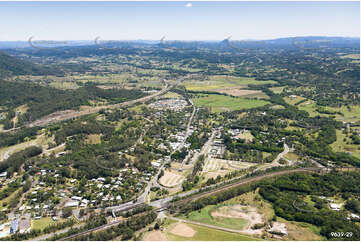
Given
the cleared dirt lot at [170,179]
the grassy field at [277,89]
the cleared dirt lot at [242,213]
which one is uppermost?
the grassy field at [277,89]

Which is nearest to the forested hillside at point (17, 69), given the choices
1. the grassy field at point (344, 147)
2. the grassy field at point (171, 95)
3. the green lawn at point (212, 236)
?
the grassy field at point (171, 95)

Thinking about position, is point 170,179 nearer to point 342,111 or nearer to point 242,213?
point 242,213

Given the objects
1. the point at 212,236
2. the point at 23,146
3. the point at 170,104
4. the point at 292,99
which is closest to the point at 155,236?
the point at 212,236

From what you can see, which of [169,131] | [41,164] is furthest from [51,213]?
[169,131]

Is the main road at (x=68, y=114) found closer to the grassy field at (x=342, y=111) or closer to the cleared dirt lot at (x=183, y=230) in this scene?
the grassy field at (x=342, y=111)

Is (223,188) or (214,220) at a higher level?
(223,188)

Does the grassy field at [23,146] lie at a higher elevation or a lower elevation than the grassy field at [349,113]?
lower

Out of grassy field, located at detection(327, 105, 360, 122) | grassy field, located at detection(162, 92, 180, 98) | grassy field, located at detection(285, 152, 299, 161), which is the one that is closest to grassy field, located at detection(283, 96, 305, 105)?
grassy field, located at detection(327, 105, 360, 122)
